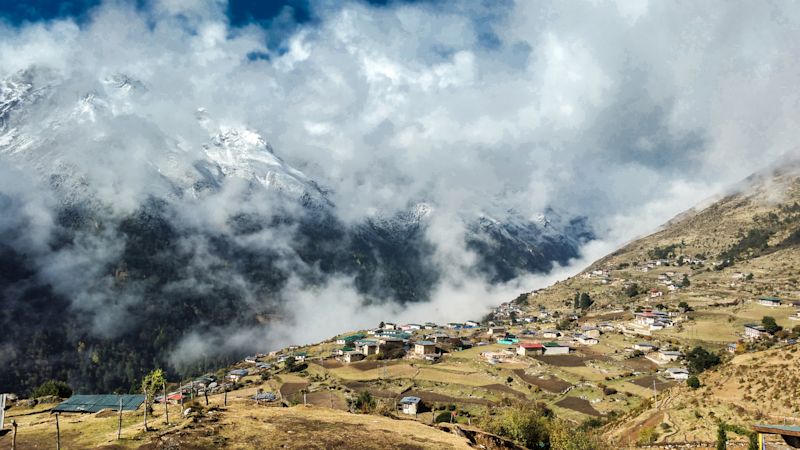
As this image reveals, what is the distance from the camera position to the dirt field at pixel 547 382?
103562mm

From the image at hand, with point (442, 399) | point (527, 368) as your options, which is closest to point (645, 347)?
point (527, 368)

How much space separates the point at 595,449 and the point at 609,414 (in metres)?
41.3

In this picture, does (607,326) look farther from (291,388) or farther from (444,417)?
(291,388)

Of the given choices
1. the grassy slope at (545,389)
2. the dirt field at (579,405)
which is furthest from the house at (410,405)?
the dirt field at (579,405)

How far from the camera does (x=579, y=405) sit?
9125cm

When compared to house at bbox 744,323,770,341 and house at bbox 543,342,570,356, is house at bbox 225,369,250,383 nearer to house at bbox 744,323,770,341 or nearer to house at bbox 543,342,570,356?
house at bbox 543,342,570,356

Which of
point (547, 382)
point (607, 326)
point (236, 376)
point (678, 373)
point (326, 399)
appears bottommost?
point (236, 376)

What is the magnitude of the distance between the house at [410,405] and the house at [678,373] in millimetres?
51705

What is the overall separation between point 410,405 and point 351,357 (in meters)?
58.1

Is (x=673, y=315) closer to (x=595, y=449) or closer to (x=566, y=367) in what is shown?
(x=566, y=367)

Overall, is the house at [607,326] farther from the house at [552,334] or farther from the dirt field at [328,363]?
the dirt field at [328,363]

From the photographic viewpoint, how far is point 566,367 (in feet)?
387

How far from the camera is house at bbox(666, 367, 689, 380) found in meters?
98.3

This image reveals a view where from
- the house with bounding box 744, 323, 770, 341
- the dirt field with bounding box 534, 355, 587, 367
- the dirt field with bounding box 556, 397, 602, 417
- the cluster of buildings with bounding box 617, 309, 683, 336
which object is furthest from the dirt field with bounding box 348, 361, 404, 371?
the house with bounding box 744, 323, 770, 341
